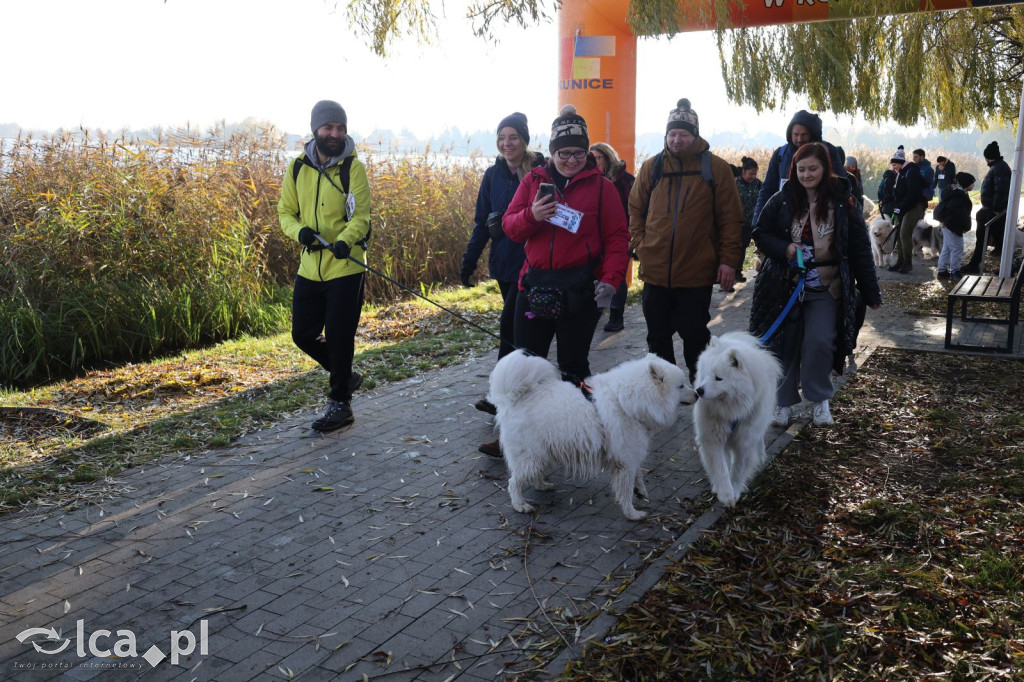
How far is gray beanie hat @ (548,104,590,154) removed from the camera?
4.95m

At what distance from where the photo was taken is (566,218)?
491 cm

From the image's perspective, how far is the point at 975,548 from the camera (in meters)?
4.04

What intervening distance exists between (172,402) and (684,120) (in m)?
4.94

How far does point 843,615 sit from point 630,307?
314 inches

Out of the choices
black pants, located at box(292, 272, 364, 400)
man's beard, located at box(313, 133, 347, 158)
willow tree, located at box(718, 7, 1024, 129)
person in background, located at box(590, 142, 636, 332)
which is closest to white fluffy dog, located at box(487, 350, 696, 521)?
black pants, located at box(292, 272, 364, 400)

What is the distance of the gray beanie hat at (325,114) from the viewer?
19.0ft

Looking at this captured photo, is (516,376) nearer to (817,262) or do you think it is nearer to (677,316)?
(677,316)

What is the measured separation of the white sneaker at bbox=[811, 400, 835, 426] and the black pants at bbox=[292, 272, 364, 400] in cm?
361

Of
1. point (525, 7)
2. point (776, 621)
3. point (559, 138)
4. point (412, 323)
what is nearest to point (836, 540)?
point (776, 621)

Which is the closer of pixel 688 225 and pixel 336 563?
pixel 336 563

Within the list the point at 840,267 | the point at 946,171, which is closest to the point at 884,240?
the point at 946,171

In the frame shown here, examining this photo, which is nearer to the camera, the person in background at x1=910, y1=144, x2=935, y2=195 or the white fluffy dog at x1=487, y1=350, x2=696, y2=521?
the white fluffy dog at x1=487, y1=350, x2=696, y2=521

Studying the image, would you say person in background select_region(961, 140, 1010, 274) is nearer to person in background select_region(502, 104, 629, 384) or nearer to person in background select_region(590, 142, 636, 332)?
person in background select_region(590, 142, 636, 332)

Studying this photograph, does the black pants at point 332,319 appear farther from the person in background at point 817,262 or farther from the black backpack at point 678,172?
the person in background at point 817,262
